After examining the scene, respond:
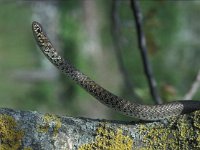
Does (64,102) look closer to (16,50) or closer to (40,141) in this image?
(16,50)

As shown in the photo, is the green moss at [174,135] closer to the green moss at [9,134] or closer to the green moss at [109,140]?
the green moss at [109,140]

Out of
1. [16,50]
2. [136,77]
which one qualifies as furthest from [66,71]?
[16,50]

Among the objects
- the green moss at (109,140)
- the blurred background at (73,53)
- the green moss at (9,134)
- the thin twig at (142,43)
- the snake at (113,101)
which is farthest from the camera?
the blurred background at (73,53)

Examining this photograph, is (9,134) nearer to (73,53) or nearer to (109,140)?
(109,140)

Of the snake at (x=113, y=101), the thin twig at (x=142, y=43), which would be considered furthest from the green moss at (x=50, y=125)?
the thin twig at (x=142, y=43)

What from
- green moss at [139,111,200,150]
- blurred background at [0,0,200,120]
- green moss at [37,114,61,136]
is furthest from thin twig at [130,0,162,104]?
blurred background at [0,0,200,120]
